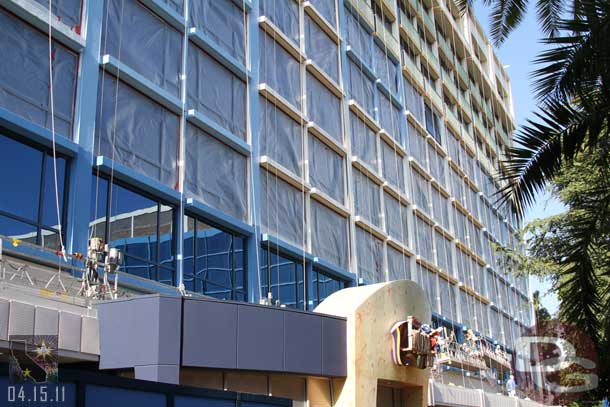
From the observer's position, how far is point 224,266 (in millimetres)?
26750

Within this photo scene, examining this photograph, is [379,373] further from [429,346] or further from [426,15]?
[426,15]

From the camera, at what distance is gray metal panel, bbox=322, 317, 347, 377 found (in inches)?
837

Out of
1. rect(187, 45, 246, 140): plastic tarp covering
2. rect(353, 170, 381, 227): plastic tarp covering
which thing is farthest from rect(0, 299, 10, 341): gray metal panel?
rect(353, 170, 381, 227): plastic tarp covering

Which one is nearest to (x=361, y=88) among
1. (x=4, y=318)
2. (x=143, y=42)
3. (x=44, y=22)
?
(x=143, y=42)

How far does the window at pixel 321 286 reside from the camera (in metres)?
32.1

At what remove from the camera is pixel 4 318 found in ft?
50.4

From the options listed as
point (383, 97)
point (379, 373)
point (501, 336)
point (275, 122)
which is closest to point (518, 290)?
point (501, 336)

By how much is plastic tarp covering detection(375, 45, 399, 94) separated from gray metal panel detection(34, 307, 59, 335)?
100ft

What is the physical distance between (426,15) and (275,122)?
92.6ft

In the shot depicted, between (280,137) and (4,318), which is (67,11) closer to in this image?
(4,318)

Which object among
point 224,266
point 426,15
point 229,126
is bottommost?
point 224,266

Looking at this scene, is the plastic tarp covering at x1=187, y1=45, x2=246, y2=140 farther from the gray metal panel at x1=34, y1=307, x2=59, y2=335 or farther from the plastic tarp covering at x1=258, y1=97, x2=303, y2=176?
the gray metal panel at x1=34, y1=307, x2=59, y2=335

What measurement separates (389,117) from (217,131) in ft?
64.7

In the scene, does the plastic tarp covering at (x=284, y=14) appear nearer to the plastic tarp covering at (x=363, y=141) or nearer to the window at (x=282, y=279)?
the plastic tarp covering at (x=363, y=141)
